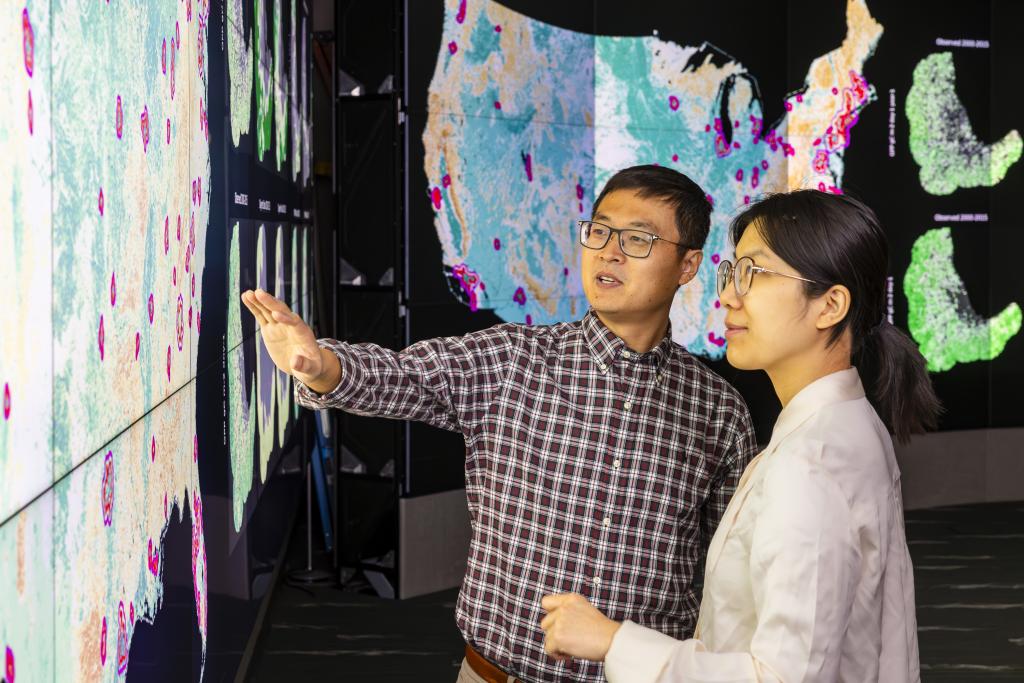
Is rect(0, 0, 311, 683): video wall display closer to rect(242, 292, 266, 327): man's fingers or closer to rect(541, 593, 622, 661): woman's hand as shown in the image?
rect(242, 292, 266, 327): man's fingers

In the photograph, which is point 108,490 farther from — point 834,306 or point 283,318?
point 834,306

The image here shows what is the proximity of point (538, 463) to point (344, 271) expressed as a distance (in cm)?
338

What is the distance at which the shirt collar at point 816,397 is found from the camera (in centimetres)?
139

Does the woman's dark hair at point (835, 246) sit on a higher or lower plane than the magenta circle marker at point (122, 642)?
higher

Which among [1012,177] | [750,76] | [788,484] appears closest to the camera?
[788,484]

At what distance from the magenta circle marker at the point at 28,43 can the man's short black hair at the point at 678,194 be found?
1.05 metres

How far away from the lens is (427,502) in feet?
17.3

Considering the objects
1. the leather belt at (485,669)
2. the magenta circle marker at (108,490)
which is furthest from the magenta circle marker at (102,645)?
the leather belt at (485,669)

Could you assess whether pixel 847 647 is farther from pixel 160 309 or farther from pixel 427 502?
pixel 427 502

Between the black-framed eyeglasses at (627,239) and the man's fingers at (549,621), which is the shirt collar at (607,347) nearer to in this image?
the black-framed eyeglasses at (627,239)

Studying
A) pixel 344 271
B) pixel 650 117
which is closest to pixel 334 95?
pixel 344 271

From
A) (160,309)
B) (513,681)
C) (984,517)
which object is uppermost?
(160,309)

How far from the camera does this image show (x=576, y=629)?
1391 millimetres

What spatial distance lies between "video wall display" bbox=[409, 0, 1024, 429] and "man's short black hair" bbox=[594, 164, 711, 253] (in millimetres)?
2700
